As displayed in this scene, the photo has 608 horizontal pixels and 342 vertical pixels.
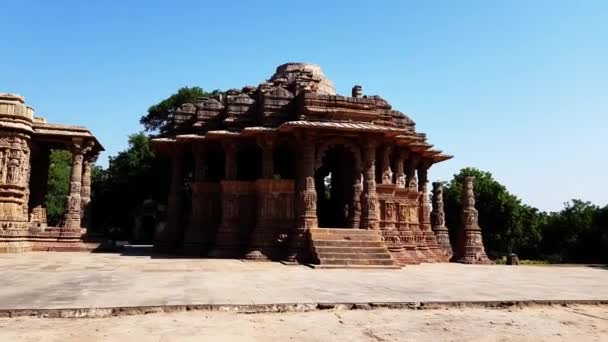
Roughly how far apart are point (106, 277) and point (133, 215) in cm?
3028

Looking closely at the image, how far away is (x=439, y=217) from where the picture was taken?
984 inches

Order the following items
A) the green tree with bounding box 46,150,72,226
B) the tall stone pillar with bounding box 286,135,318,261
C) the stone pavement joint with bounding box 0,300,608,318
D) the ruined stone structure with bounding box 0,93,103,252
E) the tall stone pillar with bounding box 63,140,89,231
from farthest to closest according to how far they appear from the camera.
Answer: the green tree with bounding box 46,150,72,226 → the tall stone pillar with bounding box 63,140,89,231 → the ruined stone structure with bounding box 0,93,103,252 → the tall stone pillar with bounding box 286,135,318,261 → the stone pavement joint with bounding box 0,300,608,318

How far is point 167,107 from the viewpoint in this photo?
35.0 meters

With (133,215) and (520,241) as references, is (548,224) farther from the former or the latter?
(133,215)

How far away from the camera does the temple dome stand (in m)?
21.2

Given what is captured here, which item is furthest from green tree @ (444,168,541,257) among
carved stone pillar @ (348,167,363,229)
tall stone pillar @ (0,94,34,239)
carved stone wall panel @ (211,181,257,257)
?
tall stone pillar @ (0,94,34,239)

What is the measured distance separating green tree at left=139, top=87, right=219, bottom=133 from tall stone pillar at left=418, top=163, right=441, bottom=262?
59.6 feet

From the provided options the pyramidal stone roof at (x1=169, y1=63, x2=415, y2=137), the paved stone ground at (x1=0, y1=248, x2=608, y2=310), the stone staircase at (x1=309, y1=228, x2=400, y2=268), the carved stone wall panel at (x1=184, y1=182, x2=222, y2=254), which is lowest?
the paved stone ground at (x1=0, y1=248, x2=608, y2=310)

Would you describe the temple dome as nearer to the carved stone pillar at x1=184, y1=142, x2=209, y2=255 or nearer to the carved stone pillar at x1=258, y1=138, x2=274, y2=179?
the carved stone pillar at x1=258, y1=138, x2=274, y2=179

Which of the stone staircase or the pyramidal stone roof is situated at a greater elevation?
the pyramidal stone roof

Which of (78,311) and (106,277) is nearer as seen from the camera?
(78,311)

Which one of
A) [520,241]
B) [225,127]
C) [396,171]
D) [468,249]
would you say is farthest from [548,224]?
[225,127]

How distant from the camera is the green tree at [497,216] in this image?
39500mm

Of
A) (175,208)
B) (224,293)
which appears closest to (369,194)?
(175,208)
